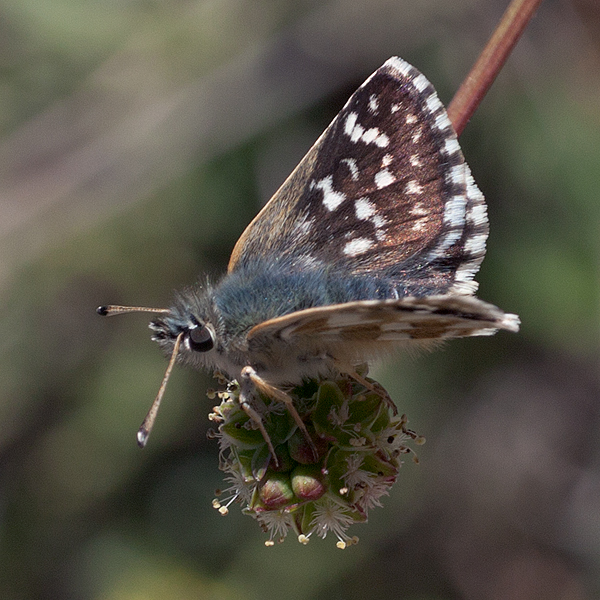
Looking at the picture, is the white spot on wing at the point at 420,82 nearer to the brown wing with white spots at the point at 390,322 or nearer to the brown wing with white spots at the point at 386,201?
the brown wing with white spots at the point at 386,201

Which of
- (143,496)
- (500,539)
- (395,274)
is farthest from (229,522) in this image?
(395,274)

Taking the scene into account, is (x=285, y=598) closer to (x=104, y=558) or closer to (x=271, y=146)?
(x=104, y=558)

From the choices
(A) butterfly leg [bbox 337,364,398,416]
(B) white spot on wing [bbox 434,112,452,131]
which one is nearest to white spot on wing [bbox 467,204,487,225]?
(B) white spot on wing [bbox 434,112,452,131]

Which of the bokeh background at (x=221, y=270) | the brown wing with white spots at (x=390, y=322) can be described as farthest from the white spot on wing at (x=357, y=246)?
the bokeh background at (x=221, y=270)

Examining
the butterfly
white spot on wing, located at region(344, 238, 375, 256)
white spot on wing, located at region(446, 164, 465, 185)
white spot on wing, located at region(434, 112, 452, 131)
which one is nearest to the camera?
the butterfly

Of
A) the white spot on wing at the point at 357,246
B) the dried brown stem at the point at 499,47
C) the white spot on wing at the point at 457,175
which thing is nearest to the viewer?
the dried brown stem at the point at 499,47

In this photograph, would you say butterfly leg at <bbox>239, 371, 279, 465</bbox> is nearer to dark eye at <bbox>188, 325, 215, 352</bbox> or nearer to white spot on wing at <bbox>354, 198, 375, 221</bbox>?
dark eye at <bbox>188, 325, 215, 352</bbox>
